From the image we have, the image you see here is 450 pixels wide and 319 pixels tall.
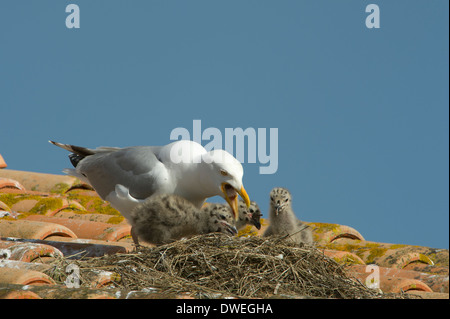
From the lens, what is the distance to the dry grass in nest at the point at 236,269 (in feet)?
15.7

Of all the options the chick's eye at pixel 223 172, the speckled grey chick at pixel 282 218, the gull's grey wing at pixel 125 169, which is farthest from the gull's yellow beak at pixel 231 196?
the speckled grey chick at pixel 282 218

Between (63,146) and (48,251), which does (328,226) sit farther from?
(48,251)

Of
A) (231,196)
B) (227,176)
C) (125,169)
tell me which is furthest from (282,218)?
(125,169)

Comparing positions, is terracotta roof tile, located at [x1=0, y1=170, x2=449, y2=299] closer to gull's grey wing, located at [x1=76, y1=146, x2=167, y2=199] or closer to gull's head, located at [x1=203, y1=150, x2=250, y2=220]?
gull's grey wing, located at [x1=76, y1=146, x2=167, y2=199]

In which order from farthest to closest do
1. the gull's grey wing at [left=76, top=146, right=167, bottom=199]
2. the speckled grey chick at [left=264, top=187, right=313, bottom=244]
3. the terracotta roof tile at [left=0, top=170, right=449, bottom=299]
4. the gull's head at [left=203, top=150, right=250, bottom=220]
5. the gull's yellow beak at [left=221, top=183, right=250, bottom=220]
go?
the speckled grey chick at [left=264, top=187, right=313, bottom=244], the gull's grey wing at [left=76, top=146, right=167, bottom=199], the gull's yellow beak at [left=221, top=183, right=250, bottom=220], the gull's head at [left=203, top=150, right=250, bottom=220], the terracotta roof tile at [left=0, top=170, right=449, bottom=299]

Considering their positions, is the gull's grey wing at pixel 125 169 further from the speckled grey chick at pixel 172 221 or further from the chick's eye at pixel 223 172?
the chick's eye at pixel 223 172

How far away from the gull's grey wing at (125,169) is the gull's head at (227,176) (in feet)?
1.92

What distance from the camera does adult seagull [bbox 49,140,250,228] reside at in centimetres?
649

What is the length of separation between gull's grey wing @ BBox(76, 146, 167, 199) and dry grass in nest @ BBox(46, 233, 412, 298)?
127cm

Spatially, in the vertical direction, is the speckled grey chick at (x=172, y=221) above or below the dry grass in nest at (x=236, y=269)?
above

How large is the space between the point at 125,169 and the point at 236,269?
247 cm

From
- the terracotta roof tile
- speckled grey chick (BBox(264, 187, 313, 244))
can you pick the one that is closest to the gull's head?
speckled grey chick (BBox(264, 187, 313, 244))

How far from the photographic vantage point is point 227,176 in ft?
21.2
